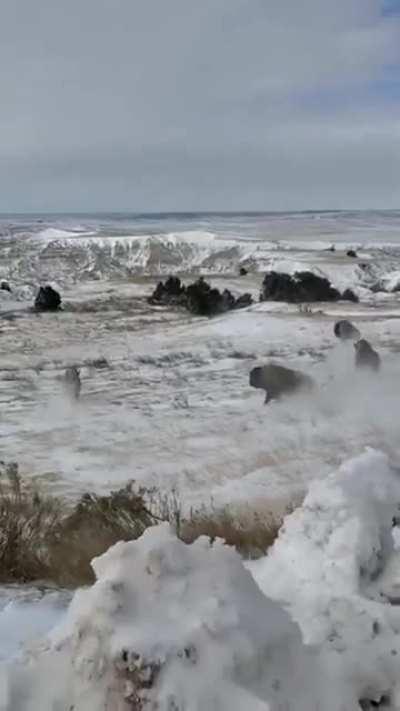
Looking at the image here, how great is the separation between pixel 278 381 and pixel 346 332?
4531 millimetres

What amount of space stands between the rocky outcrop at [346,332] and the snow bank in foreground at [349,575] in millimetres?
13309

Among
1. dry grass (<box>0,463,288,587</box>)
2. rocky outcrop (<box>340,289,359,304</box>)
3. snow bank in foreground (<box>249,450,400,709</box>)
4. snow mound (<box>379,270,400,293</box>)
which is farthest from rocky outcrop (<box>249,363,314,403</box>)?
snow mound (<box>379,270,400,293</box>)

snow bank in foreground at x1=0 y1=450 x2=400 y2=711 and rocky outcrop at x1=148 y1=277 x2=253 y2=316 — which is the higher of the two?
snow bank in foreground at x1=0 y1=450 x2=400 y2=711

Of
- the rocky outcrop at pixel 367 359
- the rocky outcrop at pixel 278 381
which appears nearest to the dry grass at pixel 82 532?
the rocky outcrop at pixel 278 381

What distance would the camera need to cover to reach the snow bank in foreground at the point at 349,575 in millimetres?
2352

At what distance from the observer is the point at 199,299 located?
2327cm

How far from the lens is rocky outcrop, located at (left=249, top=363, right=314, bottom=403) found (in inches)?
498

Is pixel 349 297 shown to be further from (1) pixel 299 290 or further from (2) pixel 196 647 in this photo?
(2) pixel 196 647

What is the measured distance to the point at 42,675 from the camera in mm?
2299

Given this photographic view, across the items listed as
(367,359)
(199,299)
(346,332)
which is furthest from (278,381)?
(199,299)

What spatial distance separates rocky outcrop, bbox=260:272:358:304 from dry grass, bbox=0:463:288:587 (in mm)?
17685

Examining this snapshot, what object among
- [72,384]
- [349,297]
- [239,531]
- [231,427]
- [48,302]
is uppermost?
[239,531]

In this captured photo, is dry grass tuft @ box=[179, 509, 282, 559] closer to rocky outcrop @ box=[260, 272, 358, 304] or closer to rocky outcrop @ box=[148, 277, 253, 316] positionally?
rocky outcrop @ box=[148, 277, 253, 316]

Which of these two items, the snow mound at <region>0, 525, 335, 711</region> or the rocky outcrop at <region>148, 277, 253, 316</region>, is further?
the rocky outcrop at <region>148, 277, 253, 316</region>
